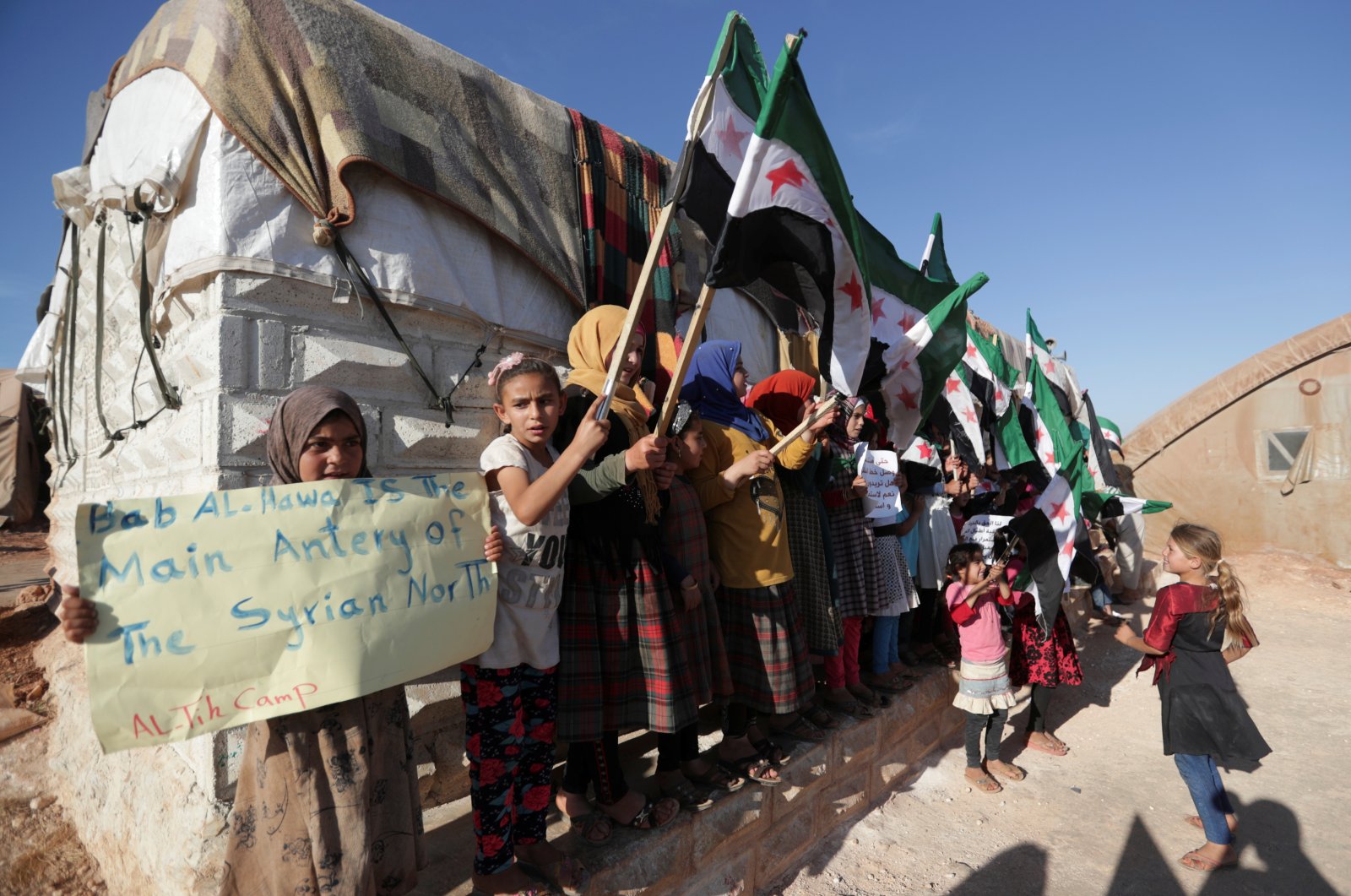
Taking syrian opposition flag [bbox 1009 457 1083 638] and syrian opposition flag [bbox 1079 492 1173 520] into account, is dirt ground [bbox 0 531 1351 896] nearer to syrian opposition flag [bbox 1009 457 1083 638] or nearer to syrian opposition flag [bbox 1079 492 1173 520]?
syrian opposition flag [bbox 1009 457 1083 638]

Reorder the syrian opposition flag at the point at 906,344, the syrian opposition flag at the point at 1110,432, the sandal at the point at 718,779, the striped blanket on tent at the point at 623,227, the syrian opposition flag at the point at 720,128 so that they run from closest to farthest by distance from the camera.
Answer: the syrian opposition flag at the point at 720,128
the sandal at the point at 718,779
the syrian opposition flag at the point at 906,344
the striped blanket on tent at the point at 623,227
the syrian opposition flag at the point at 1110,432

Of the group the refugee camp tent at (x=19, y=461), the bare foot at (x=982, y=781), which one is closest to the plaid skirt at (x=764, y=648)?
the bare foot at (x=982, y=781)

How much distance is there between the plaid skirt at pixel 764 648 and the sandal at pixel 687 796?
15.9 inches

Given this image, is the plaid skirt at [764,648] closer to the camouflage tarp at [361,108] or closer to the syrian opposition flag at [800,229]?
the syrian opposition flag at [800,229]

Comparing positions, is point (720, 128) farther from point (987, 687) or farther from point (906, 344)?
point (987, 687)

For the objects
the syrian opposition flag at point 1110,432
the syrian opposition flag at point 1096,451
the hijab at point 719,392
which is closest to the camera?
the hijab at point 719,392

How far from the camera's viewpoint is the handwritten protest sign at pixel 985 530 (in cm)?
421

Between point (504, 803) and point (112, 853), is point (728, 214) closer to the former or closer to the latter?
point (504, 803)

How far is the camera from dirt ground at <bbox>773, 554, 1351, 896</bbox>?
3.12m

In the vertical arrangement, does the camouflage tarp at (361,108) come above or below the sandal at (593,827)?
above

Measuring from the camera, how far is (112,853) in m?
2.74

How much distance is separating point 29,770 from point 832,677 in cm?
430

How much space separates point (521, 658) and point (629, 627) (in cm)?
47

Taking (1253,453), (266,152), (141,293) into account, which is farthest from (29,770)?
(1253,453)
